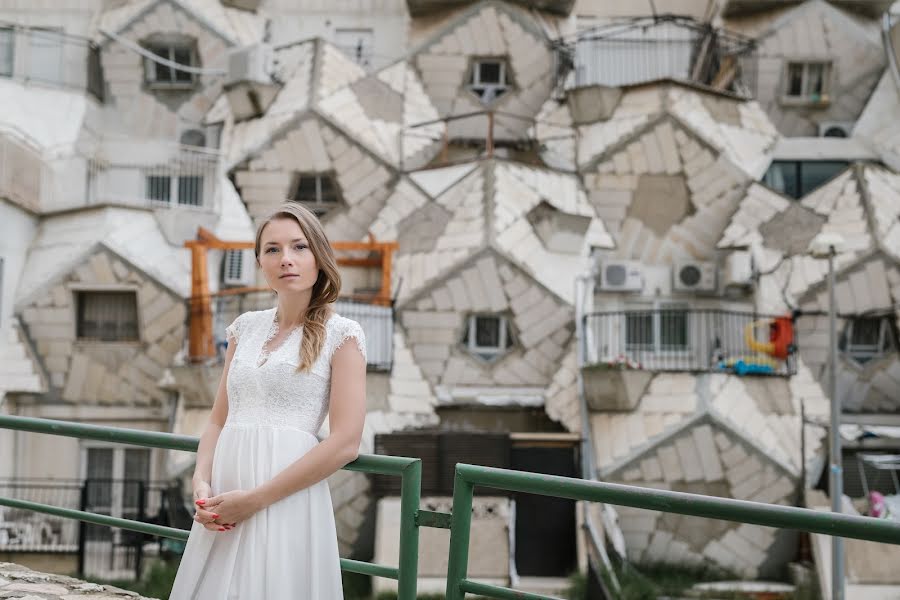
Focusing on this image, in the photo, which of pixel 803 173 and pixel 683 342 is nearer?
pixel 683 342

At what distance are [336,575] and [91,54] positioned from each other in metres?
18.8

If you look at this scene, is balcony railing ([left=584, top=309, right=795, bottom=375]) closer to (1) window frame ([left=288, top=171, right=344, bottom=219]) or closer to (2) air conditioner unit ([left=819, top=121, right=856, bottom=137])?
(2) air conditioner unit ([left=819, top=121, right=856, bottom=137])

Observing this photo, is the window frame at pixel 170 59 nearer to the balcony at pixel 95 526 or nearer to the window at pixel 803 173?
the balcony at pixel 95 526

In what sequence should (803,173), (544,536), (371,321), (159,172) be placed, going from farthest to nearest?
(159,172)
(803,173)
(371,321)
(544,536)

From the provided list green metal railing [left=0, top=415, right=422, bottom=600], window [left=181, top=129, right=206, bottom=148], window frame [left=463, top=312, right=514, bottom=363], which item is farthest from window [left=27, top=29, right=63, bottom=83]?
green metal railing [left=0, top=415, right=422, bottom=600]

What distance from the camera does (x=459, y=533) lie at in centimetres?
285

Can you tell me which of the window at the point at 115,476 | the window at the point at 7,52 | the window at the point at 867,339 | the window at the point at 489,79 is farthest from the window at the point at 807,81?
the window at the point at 7,52

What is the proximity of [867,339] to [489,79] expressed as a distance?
28.0 ft

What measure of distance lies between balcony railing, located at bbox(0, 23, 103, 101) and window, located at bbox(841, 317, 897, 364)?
14921 millimetres

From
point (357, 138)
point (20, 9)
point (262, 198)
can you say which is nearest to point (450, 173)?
point (357, 138)

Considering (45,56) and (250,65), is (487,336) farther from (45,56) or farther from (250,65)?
(45,56)

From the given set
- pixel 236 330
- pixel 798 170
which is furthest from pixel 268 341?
pixel 798 170

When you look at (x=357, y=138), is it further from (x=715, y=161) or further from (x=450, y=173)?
(x=715, y=161)

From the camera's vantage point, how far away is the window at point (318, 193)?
57.7 feet
